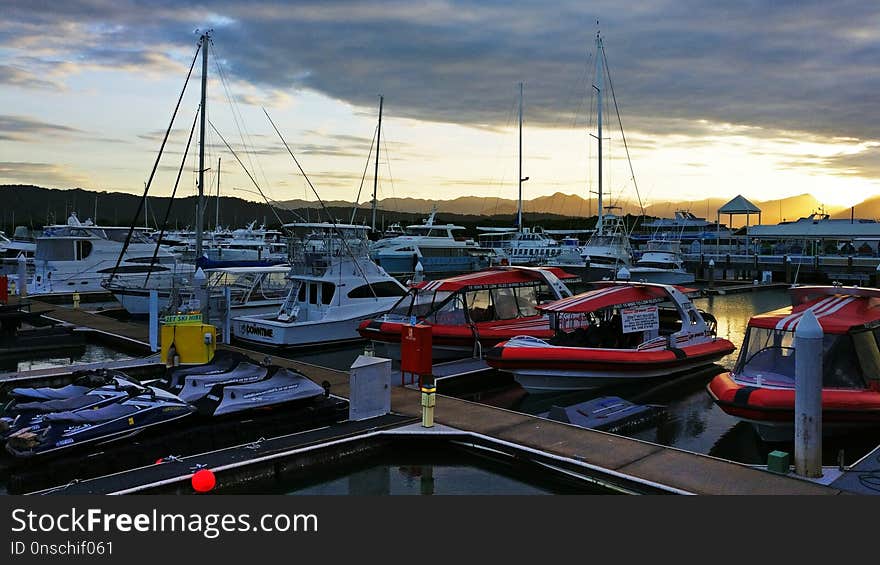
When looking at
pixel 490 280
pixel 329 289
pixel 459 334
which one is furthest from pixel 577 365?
pixel 329 289

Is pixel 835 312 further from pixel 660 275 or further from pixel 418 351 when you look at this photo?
pixel 660 275

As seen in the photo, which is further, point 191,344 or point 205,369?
point 191,344

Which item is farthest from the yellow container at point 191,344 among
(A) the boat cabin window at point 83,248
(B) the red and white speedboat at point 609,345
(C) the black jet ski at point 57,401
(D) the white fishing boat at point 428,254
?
(D) the white fishing boat at point 428,254

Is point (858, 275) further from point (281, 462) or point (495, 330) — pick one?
point (281, 462)

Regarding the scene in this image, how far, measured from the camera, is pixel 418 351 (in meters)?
14.1

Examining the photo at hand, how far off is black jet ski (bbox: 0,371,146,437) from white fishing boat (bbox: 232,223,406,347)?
10179 millimetres

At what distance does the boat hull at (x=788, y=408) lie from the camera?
11273 mm

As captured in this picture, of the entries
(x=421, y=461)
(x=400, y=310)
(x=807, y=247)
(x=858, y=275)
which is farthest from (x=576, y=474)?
(x=807, y=247)

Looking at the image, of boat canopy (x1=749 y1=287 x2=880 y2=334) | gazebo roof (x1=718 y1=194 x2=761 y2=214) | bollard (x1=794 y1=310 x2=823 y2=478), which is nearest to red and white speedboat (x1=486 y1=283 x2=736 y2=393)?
boat canopy (x1=749 y1=287 x2=880 y2=334)

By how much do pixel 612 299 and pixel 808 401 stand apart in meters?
8.06

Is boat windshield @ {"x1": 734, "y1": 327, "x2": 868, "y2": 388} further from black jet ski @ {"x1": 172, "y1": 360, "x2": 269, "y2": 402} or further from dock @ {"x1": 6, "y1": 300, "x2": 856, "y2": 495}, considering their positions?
black jet ski @ {"x1": 172, "y1": 360, "x2": 269, "y2": 402}

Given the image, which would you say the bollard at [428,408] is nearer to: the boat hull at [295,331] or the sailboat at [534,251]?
the boat hull at [295,331]

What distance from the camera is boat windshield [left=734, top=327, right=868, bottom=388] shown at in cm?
1186

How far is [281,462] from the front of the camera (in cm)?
977
